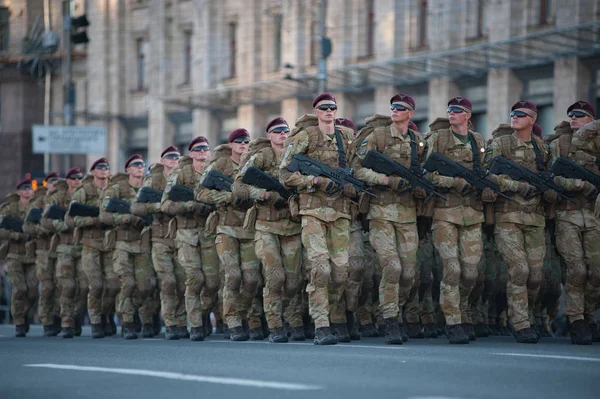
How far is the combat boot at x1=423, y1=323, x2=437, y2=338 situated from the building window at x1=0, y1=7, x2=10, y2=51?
1660 inches

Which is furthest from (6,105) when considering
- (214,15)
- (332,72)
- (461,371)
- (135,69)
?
(461,371)

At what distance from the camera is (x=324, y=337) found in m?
13.6

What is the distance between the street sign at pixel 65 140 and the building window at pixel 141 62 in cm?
882

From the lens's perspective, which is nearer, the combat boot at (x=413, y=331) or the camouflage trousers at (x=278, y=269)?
the camouflage trousers at (x=278, y=269)

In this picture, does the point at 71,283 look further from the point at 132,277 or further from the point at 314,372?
the point at 314,372

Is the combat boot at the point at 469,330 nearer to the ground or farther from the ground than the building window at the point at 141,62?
nearer to the ground

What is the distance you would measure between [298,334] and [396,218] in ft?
6.07

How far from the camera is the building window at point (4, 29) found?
55312 millimetres

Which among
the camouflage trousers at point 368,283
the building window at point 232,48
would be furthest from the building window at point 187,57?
the camouflage trousers at point 368,283

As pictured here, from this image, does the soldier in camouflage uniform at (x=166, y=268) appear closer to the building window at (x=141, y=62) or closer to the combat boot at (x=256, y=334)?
the combat boot at (x=256, y=334)

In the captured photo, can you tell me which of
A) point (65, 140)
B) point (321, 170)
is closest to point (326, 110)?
point (321, 170)

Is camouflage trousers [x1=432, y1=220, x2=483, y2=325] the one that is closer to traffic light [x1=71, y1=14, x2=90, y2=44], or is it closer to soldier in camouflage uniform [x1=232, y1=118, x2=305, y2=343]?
soldier in camouflage uniform [x1=232, y1=118, x2=305, y2=343]

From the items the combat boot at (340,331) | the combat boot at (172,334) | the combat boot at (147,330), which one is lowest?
the combat boot at (147,330)

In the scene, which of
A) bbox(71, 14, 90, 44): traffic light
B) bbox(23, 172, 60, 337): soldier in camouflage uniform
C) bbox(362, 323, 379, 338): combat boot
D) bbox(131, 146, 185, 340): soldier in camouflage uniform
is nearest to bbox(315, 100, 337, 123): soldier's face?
bbox(362, 323, 379, 338): combat boot
